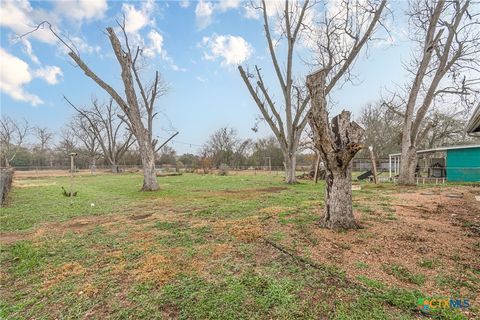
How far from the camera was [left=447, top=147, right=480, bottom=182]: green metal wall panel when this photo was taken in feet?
41.5

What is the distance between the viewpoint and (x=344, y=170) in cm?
370

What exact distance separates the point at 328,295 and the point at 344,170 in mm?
2117

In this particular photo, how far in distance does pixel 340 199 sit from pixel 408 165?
8972mm

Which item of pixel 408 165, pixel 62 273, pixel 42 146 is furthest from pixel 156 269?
pixel 42 146

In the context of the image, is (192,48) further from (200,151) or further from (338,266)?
(200,151)

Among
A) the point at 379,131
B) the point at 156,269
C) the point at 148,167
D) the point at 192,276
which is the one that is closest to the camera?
the point at 192,276

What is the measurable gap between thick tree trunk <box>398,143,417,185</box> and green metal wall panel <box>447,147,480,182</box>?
383cm

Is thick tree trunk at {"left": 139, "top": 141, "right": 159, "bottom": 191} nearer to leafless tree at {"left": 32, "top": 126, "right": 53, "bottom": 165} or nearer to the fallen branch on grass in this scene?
the fallen branch on grass

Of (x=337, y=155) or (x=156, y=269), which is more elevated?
(x=337, y=155)

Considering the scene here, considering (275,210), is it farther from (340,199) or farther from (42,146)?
(42,146)

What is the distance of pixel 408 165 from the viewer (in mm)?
10492

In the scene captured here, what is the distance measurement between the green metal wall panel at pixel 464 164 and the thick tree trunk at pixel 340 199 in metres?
12.6

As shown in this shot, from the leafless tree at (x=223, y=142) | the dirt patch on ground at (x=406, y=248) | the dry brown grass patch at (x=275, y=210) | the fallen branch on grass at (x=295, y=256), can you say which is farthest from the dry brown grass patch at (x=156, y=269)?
the leafless tree at (x=223, y=142)

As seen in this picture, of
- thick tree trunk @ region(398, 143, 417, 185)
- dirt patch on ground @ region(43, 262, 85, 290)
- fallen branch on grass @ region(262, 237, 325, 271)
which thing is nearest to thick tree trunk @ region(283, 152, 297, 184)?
thick tree trunk @ region(398, 143, 417, 185)
